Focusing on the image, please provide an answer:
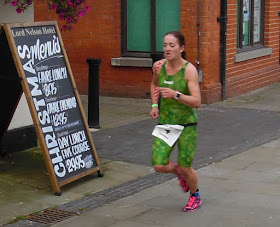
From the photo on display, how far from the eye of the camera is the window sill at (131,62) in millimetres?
14203

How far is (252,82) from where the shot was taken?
623 inches

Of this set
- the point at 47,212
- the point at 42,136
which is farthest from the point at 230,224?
the point at 42,136

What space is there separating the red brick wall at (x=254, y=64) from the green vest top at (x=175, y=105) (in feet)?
26.4

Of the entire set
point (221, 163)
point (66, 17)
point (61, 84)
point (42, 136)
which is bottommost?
point (221, 163)

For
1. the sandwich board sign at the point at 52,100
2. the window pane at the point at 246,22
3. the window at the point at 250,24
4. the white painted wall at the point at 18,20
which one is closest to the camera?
the sandwich board sign at the point at 52,100

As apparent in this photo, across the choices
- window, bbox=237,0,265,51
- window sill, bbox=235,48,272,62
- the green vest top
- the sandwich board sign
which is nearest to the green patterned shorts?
the green vest top

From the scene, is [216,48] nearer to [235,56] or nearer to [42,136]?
[235,56]

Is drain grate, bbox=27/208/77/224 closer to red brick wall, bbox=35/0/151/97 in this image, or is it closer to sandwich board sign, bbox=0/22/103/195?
sandwich board sign, bbox=0/22/103/195

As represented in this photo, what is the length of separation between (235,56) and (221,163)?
635 cm

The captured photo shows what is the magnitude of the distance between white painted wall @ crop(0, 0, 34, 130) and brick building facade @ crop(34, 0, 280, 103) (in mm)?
4837

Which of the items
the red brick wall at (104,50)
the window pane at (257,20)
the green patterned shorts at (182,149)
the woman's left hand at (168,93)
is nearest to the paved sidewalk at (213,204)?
the green patterned shorts at (182,149)

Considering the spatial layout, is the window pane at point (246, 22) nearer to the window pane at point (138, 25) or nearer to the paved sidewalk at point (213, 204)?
the window pane at point (138, 25)

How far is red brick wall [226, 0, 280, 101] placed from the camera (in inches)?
577

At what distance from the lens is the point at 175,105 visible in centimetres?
659
